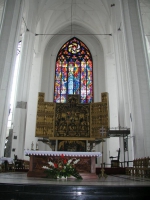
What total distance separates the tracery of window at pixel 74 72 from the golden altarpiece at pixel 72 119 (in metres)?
4.08

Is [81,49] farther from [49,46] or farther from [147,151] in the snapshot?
[147,151]

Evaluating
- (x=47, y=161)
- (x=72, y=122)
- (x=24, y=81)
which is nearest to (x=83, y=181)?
(x=47, y=161)

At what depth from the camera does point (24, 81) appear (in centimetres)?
1490

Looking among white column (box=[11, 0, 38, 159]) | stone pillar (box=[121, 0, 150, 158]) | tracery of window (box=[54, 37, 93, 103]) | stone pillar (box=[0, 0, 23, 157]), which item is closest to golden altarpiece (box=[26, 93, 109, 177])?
white column (box=[11, 0, 38, 159])

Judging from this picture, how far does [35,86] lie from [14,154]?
23.9 ft

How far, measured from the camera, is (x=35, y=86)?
18484 mm

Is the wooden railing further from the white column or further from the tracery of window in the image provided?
the tracery of window

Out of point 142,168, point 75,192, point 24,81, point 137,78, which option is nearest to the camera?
point 75,192

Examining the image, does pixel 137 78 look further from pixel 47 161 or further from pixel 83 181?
pixel 83 181

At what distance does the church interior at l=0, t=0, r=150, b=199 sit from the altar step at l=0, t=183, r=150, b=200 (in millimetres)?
20

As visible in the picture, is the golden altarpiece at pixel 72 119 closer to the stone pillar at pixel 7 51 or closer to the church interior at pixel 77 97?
the church interior at pixel 77 97

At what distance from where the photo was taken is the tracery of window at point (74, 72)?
19.6 meters

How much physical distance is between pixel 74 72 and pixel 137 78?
10.9m

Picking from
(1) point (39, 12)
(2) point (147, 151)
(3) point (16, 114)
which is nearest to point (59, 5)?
(1) point (39, 12)
